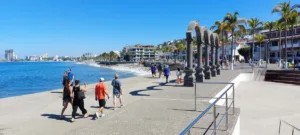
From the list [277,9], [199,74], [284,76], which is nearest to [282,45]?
[277,9]

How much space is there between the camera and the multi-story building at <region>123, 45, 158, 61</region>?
18050 centimetres

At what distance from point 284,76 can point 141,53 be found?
16190 centimetres

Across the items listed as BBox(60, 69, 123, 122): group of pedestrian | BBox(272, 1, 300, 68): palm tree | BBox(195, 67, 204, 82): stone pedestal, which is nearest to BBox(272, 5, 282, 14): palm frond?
BBox(272, 1, 300, 68): palm tree

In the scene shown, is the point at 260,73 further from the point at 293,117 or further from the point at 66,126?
the point at 66,126

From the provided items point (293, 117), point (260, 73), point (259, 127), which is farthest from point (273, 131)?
point (260, 73)

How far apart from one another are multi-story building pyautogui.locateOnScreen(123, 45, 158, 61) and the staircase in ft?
516

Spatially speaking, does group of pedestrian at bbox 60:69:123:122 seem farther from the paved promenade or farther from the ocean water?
the ocean water

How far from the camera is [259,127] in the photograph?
8648 millimetres

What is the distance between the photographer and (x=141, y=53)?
182m

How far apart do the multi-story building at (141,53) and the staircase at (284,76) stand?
157 m

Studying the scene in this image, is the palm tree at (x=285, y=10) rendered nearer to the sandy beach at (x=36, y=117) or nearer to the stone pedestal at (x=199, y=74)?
the stone pedestal at (x=199, y=74)

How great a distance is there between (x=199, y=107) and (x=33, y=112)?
6556 millimetres

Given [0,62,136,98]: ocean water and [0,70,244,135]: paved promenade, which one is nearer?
[0,70,244,135]: paved promenade

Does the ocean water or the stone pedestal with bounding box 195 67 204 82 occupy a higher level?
the stone pedestal with bounding box 195 67 204 82
